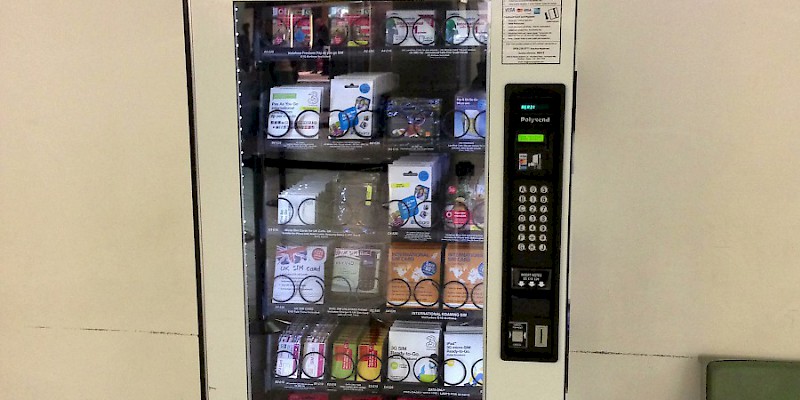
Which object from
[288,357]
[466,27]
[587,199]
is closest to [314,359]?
[288,357]

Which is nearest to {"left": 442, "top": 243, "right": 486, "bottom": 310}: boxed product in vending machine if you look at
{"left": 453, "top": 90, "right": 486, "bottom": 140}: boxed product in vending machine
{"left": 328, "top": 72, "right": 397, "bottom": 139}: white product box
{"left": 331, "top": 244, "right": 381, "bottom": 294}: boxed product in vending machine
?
{"left": 331, "top": 244, "right": 381, "bottom": 294}: boxed product in vending machine

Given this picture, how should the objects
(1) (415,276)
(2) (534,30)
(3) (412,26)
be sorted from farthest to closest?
(1) (415,276) → (3) (412,26) → (2) (534,30)

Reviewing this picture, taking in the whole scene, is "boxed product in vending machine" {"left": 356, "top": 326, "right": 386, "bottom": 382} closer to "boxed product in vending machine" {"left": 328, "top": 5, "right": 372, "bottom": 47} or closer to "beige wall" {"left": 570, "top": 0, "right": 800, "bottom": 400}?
"beige wall" {"left": 570, "top": 0, "right": 800, "bottom": 400}

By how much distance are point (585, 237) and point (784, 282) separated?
505mm

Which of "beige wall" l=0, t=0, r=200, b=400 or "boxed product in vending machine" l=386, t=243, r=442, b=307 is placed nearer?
"beige wall" l=0, t=0, r=200, b=400

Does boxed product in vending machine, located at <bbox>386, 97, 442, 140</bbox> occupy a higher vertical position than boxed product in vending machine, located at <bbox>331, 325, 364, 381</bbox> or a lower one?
higher

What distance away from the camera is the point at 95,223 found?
2.04 m

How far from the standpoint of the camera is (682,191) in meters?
1.83

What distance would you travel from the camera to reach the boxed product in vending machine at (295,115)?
204 cm

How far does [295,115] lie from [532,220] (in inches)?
29.0

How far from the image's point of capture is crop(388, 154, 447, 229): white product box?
2.04m

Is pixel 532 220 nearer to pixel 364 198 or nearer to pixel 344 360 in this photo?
pixel 364 198

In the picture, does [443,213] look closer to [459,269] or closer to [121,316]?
[459,269]

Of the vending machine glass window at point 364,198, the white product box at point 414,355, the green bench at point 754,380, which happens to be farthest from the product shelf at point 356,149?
the green bench at point 754,380
